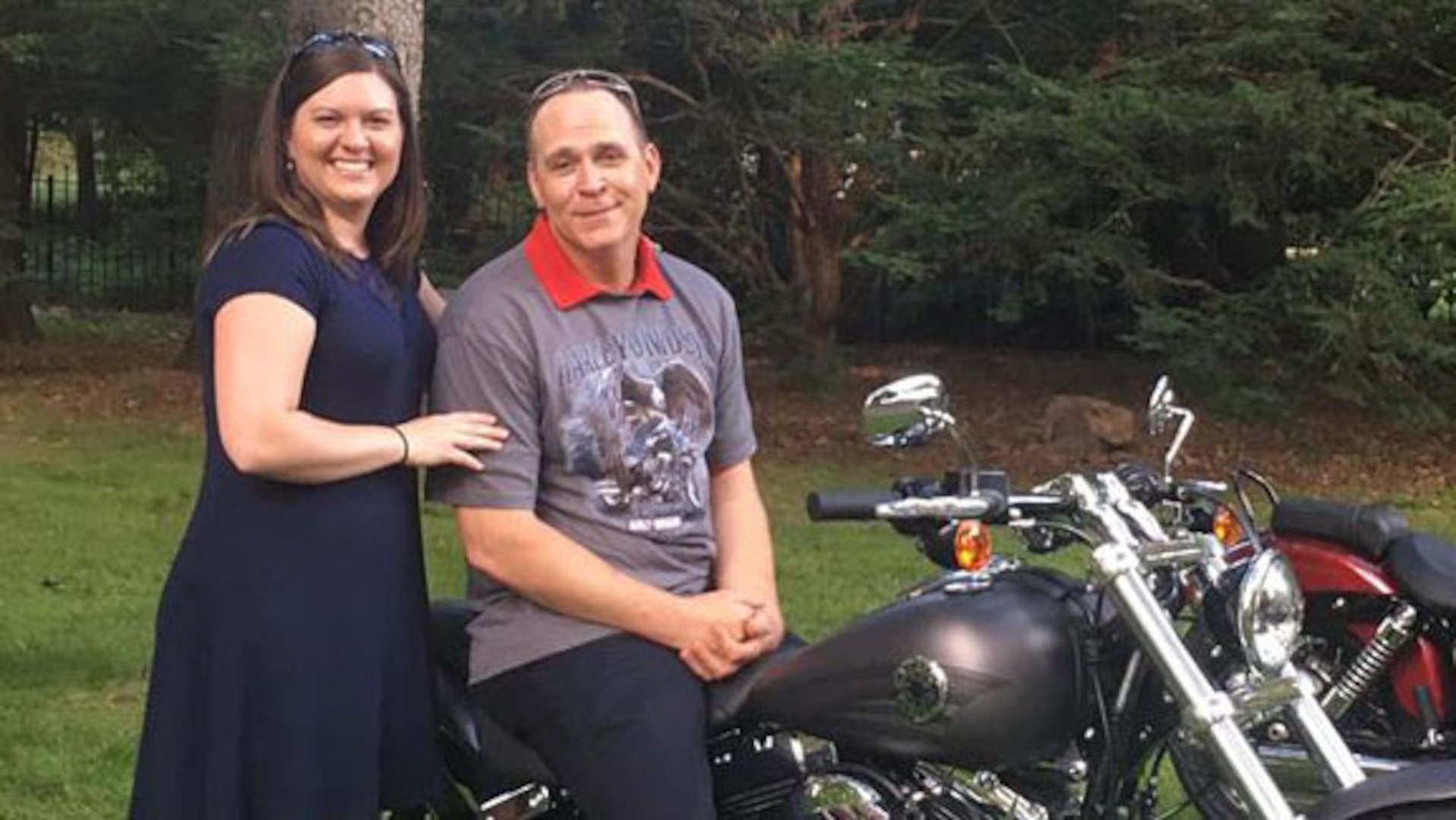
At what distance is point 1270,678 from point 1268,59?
7626 mm

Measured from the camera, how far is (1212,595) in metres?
2.82

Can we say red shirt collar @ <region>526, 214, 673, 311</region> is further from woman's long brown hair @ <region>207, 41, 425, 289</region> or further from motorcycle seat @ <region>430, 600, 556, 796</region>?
motorcycle seat @ <region>430, 600, 556, 796</region>

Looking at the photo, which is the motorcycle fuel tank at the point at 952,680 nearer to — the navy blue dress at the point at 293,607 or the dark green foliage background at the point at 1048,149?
the navy blue dress at the point at 293,607

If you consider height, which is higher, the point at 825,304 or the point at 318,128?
the point at 318,128

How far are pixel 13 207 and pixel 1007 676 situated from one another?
1367 cm

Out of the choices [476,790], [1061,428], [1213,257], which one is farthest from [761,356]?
[476,790]

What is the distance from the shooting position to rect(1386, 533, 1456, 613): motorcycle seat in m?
3.78

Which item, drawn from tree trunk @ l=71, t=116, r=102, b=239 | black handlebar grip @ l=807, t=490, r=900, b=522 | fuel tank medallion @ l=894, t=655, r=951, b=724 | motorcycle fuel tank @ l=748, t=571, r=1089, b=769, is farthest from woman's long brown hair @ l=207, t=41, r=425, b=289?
tree trunk @ l=71, t=116, r=102, b=239

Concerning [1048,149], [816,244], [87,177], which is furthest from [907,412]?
[87,177]

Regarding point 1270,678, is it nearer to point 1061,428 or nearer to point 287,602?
point 287,602

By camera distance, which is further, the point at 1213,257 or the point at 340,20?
the point at 1213,257

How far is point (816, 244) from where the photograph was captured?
11.9m

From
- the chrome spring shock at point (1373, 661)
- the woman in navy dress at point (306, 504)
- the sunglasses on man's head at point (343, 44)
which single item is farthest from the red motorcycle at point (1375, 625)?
the sunglasses on man's head at point (343, 44)

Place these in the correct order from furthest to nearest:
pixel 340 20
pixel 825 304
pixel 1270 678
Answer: pixel 825 304 < pixel 340 20 < pixel 1270 678
